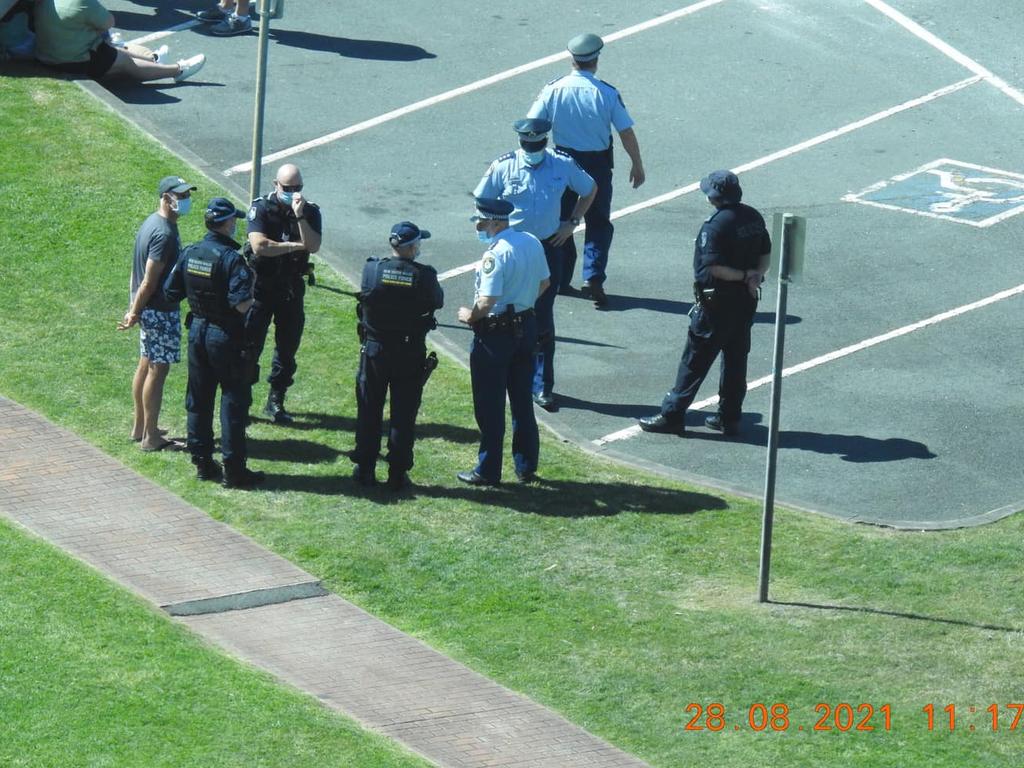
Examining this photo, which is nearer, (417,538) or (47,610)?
(47,610)

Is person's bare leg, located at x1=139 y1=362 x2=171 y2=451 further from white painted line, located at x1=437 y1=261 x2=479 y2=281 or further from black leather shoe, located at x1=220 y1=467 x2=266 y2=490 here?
white painted line, located at x1=437 y1=261 x2=479 y2=281

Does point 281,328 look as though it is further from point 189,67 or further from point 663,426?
point 189,67

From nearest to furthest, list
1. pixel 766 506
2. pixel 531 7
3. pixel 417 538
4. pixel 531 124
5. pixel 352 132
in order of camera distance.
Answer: pixel 766 506 < pixel 417 538 < pixel 531 124 < pixel 352 132 < pixel 531 7

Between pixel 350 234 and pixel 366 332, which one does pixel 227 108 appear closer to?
pixel 350 234

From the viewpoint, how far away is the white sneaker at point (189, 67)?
1889 centimetres

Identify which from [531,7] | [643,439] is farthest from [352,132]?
[643,439]

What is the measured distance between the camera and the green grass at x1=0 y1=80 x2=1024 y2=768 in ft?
30.3

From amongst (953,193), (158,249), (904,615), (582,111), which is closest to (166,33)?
(582,111)

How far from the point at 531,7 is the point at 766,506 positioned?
12.9 metres

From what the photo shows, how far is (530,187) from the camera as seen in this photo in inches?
499

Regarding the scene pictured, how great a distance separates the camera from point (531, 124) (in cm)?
1266

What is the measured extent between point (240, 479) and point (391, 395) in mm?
1107

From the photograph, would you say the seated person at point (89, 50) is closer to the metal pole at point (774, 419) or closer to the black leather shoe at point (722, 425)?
the black leather shoe at point (722, 425)

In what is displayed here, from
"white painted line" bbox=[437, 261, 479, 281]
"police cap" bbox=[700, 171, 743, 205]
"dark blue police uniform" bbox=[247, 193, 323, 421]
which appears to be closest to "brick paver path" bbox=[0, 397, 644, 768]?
"dark blue police uniform" bbox=[247, 193, 323, 421]
